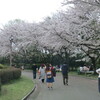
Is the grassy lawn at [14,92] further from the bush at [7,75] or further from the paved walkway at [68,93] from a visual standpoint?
the bush at [7,75]

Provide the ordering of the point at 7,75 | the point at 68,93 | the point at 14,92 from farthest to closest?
1. the point at 7,75
2. the point at 14,92
3. the point at 68,93

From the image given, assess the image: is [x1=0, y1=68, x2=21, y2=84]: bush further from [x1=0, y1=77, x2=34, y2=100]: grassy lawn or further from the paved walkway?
the paved walkway

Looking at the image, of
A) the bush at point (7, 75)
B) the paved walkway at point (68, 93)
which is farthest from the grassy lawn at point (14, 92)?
the bush at point (7, 75)

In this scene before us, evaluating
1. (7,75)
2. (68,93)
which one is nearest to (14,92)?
(68,93)

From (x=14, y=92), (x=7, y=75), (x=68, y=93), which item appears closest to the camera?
(x=68, y=93)

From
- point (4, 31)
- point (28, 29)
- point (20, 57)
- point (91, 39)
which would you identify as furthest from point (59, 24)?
point (20, 57)

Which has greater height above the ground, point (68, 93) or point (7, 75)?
point (7, 75)

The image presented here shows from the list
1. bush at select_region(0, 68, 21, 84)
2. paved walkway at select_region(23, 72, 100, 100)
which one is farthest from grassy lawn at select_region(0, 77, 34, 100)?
bush at select_region(0, 68, 21, 84)

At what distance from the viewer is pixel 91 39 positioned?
2819 cm

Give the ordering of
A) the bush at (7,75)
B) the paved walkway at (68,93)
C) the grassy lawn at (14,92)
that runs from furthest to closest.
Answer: the bush at (7,75) → the paved walkway at (68,93) → the grassy lawn at (14,92)

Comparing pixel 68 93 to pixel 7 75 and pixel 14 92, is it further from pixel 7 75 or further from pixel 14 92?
pixel 7 75

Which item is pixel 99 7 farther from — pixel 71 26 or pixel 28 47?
pixel 28 47

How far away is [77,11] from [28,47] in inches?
1001

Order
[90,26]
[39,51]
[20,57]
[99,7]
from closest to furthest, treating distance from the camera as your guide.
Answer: [99,7] < [90,26] < [39,51] < [20,57]
